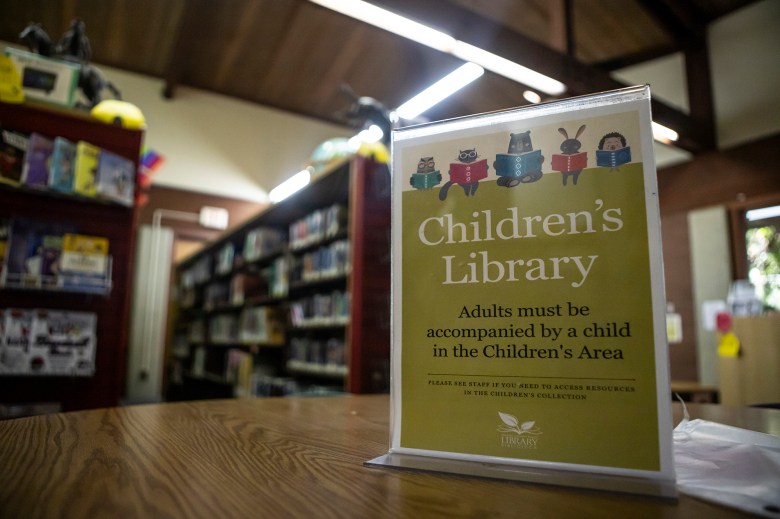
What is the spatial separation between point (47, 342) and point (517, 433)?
197 centimetres

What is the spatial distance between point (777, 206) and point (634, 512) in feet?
18.1

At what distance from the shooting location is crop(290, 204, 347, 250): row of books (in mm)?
3357

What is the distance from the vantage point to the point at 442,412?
0.53 m

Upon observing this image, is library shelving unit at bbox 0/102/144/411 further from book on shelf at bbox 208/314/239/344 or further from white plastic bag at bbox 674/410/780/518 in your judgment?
book on shelf at bbox 208/314/239/344

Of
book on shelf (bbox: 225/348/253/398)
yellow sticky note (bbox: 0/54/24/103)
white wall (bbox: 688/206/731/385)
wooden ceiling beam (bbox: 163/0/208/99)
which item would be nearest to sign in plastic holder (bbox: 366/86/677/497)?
yellow sticky note (bbox: 0/54/24/103)

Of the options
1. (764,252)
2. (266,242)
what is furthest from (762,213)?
(266,242)

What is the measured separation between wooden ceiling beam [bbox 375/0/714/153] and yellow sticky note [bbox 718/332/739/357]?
183cm

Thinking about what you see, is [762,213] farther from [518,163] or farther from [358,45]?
[518,163]

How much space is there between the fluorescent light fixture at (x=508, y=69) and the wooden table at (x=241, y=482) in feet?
11.2

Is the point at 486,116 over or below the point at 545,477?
over

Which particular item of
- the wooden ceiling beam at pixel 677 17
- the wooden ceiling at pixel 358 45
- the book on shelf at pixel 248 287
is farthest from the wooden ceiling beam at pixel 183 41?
the wooden ceiling beam at pixel 677 17

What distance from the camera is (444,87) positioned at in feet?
17.5

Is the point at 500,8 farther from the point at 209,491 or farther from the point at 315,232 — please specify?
the point at 209,491

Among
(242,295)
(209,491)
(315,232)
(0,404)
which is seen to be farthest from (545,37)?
(209,491)
